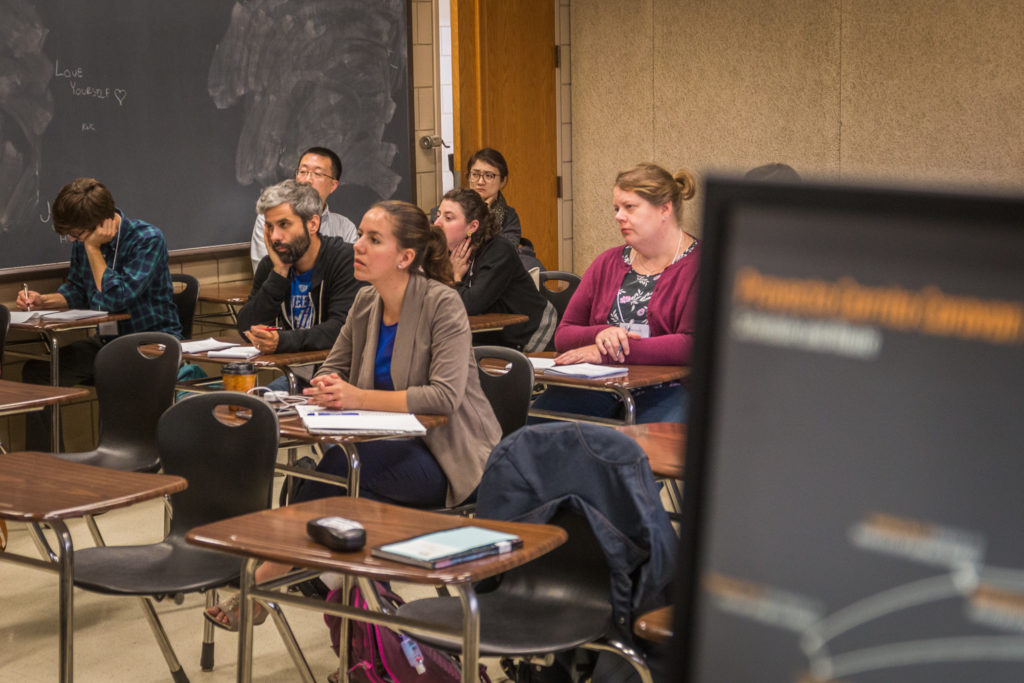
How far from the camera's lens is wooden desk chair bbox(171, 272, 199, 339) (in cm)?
560

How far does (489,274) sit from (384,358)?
65.3 inches

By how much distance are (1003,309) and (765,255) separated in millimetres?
98

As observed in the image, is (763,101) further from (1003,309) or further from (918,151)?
(1003,309)

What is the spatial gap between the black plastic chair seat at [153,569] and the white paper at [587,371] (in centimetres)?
138

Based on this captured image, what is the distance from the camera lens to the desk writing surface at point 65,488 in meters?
2.54

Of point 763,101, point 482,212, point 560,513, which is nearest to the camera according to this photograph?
point 560,513

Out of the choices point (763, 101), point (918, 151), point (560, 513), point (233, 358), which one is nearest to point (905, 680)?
point (560, 513)

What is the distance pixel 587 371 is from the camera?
392cm

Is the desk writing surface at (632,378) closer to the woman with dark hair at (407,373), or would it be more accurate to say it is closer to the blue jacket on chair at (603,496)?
the woman with dark hair at (407,373)

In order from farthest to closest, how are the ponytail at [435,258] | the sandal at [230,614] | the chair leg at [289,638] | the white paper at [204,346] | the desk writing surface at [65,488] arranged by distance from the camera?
the white paper at [204,346] < the ponytail at [435,258] < the sandal at [230,614] < the chair leg at [289,638] < the desk writing surface at [65,488]

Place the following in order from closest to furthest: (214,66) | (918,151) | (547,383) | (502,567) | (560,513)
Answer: (502,567), (560,513), (547,383), (214,66), (918,151)

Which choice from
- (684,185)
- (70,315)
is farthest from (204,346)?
(684,185)

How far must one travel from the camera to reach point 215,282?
6.23 meters

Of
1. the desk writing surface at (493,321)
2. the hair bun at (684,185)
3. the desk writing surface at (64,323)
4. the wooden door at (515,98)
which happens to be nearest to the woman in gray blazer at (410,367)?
the hair bun at (684,185)
